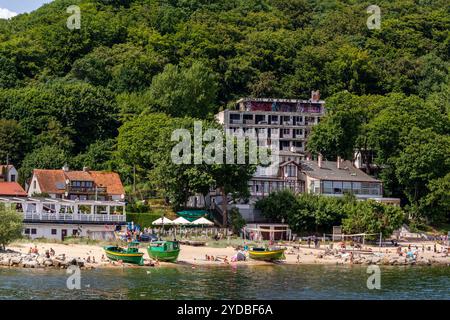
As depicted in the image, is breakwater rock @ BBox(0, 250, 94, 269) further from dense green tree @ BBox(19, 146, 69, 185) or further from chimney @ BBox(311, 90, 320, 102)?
chimney @ BBox(311, 90, 320, 102)

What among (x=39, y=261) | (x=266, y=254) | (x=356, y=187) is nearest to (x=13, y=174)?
(x=39, y=261)

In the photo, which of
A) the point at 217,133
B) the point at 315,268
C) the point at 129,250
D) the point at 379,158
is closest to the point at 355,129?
the point at 379,158

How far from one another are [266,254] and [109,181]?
29.0 metres

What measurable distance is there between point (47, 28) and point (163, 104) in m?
42.0

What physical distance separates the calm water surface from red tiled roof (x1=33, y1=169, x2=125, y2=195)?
29.2 m

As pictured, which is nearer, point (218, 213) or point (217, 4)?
point (218, 213)

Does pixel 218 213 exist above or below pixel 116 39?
below

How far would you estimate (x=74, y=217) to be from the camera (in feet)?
287

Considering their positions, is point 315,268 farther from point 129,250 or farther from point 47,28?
point 47,28

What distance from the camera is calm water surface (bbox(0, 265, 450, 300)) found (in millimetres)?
57969

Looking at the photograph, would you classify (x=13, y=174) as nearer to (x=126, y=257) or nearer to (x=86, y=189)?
(x=86, y=189)

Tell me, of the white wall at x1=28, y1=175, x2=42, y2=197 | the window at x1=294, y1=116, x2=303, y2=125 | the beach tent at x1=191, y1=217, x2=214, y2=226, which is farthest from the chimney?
the white wall at x1=28, y1=175, x2=42, y2=197

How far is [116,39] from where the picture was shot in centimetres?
16250
